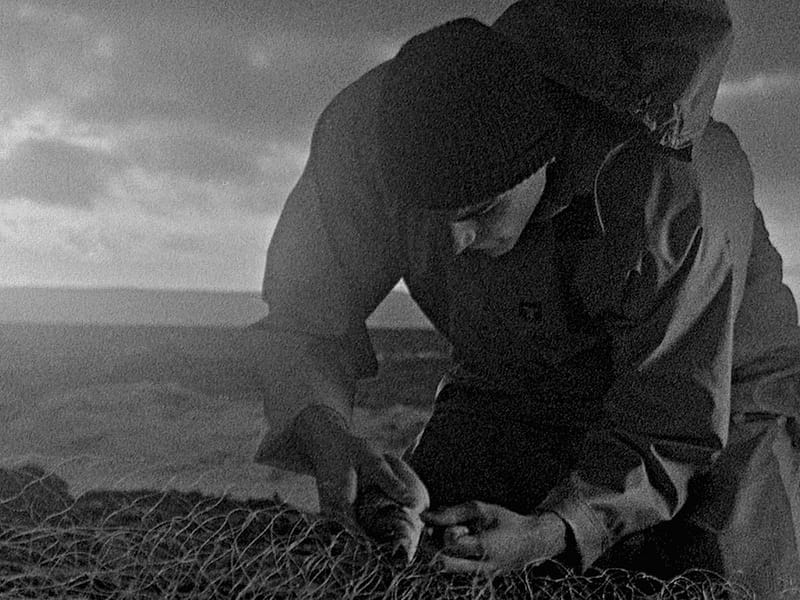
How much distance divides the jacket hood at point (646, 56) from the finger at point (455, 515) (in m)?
0.34

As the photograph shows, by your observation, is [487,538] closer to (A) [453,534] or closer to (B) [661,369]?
(A) [453,534]

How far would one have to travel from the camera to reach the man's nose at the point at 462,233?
0.82 metres

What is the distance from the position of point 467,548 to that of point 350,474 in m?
0.12

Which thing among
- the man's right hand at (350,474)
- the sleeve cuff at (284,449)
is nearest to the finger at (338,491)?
the man's right hand at (350,474)

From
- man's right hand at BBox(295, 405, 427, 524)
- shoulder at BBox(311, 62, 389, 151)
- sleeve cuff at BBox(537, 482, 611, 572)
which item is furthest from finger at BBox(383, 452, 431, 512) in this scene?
shoulder at BBox(311, 62, 389, 151)

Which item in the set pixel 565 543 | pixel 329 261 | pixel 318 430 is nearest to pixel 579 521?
pixel 565 543

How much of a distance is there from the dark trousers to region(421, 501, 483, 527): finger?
0.19m

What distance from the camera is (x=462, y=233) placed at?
0.83 metres

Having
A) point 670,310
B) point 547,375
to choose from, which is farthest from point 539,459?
point 670,310

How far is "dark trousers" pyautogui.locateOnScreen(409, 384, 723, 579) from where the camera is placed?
3.07ft

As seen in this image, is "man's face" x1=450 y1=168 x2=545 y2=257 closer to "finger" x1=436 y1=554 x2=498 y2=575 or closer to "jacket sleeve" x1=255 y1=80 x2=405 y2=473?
"jacket sleeve" x1=255 y1=80 x2=405 y2=473

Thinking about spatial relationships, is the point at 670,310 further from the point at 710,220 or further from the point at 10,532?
the point at 10,532

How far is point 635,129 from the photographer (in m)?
0.85

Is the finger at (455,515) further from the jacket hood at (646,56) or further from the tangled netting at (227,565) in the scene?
the jacket hood at (646,56)
